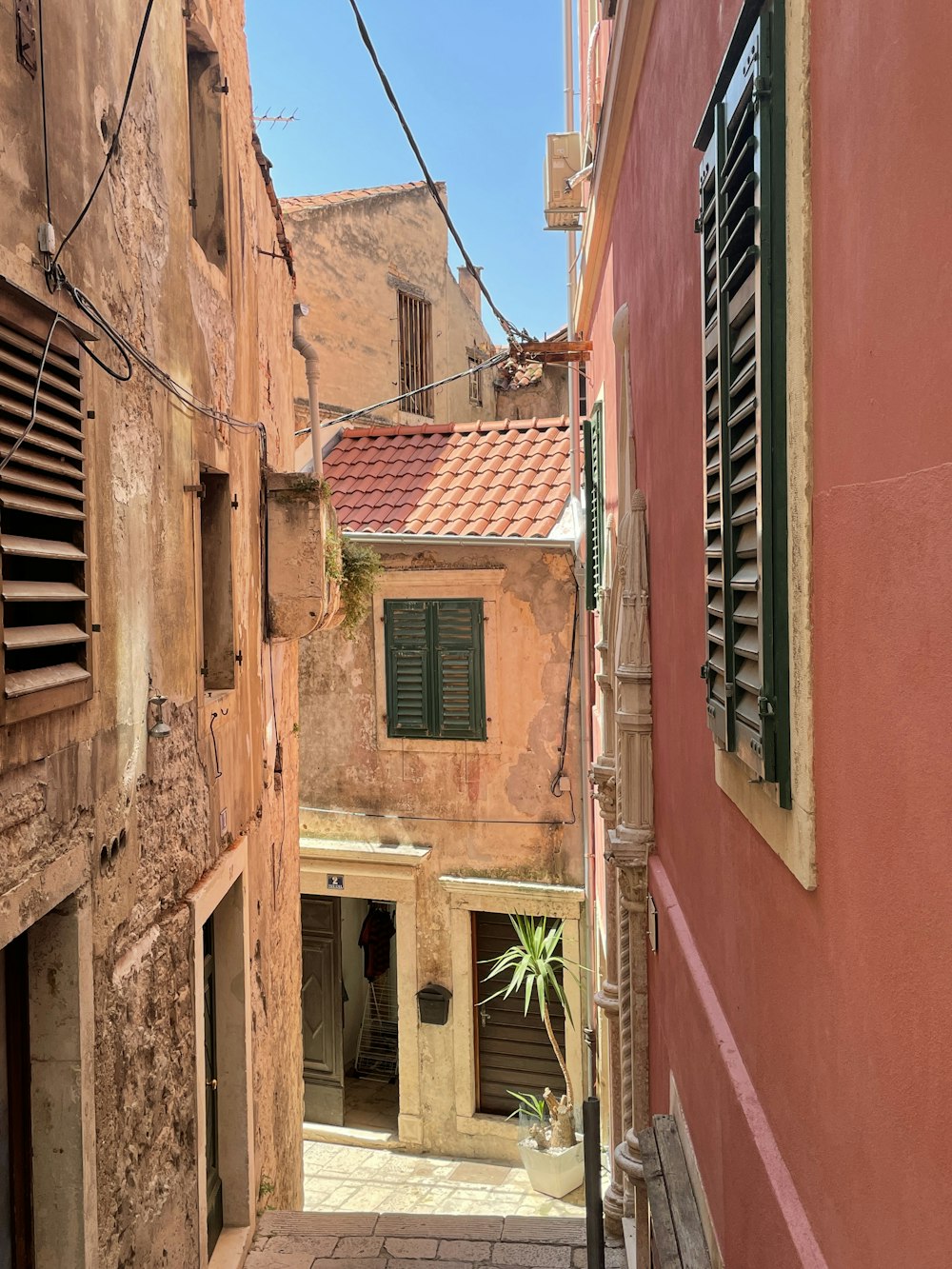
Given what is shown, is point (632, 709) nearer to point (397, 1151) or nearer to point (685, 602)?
point (685, 602)

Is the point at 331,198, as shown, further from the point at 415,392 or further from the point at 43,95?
the point at 43,95

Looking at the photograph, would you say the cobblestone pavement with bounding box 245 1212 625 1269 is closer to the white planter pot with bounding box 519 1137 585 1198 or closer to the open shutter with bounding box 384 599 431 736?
the white planter pot with bounding box 519 1137 585 1198

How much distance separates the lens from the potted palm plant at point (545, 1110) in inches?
371

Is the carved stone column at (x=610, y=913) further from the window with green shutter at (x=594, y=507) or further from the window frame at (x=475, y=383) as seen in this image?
the window frame at (x=475, y=383)

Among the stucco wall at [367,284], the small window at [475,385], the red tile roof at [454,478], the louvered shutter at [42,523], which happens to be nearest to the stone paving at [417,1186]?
the red tile roof at [454,478]

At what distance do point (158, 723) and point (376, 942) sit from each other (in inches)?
334

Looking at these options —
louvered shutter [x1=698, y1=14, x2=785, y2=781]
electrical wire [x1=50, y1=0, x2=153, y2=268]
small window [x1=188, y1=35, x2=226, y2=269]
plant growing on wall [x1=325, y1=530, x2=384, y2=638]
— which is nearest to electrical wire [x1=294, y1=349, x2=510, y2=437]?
plant growing on wall [x1=325, y1=530, x2=384, y2=638]

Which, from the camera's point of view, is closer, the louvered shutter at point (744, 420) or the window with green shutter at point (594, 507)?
the louvered shutter at point (744, 420)

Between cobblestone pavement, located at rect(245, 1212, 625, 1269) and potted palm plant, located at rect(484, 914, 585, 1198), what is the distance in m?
2.92

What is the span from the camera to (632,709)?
453 centimetres

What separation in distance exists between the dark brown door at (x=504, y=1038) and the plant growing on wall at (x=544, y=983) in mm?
196

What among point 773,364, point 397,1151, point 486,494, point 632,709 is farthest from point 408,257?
point 773,364

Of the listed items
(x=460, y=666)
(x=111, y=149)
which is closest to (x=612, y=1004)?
(x=111, y=149)

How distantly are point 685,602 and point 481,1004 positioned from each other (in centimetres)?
810
